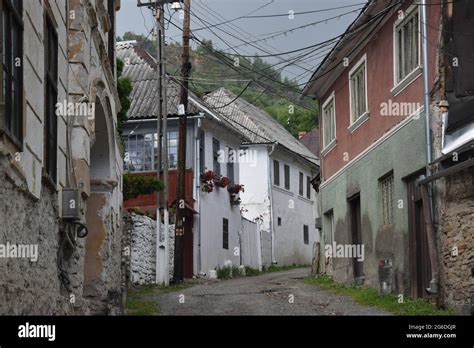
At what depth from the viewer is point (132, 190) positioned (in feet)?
77.4

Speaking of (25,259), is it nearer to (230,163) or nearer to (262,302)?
(262,302)

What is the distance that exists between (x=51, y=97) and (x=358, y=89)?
36.4 feet

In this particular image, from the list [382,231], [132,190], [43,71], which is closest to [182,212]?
[132,190]

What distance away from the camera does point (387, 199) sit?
18.5 m

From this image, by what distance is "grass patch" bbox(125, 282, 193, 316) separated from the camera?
57.6 feet

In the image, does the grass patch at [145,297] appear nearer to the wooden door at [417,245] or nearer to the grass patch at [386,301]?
the grass patch at [386,301]

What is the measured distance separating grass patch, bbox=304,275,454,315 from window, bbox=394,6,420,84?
13.1 ft

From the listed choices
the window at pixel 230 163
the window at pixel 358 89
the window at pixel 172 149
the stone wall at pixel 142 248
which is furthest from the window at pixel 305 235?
the window at pixel 358 89

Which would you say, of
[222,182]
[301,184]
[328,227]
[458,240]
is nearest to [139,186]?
[328,227]

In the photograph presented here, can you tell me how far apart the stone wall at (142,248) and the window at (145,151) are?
4621mm

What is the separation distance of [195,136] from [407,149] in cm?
1537

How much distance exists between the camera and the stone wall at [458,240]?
45.6 ft
